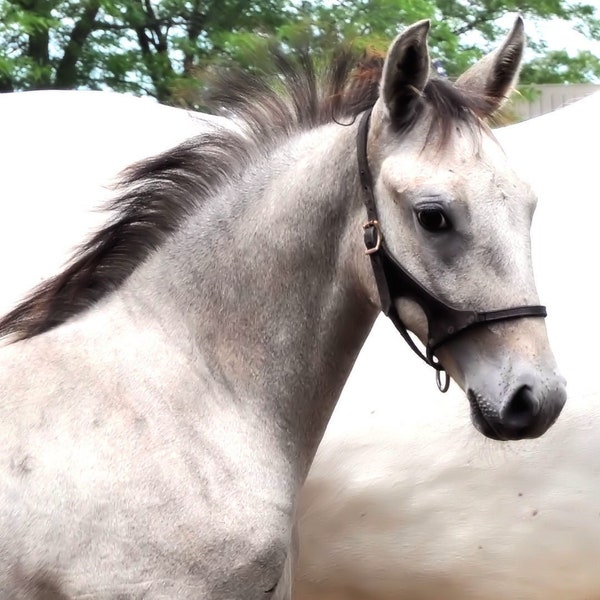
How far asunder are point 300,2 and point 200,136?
14.9ft

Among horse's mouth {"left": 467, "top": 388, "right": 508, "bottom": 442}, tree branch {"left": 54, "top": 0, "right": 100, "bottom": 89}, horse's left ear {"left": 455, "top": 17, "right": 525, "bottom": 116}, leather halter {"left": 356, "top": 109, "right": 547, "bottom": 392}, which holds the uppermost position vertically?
horse's left ear {"left": 455, "top": 17, "right": 525, "bottom": 116}

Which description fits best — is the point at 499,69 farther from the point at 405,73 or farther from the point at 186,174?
the point at 186,174

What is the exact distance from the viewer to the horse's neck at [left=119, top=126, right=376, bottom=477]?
254 cm

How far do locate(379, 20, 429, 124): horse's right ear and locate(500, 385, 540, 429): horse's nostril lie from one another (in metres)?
0.66

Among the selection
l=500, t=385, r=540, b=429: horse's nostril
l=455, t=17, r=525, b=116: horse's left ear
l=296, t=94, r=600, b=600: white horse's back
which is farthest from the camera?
l=296, t=94, r=600, b=600: white horse's back

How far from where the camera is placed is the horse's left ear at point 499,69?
265 cm

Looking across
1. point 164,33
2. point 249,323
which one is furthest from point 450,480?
point 164,33

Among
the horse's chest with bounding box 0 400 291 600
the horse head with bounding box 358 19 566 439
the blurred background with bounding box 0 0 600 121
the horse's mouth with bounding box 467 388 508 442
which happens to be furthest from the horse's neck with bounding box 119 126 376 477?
the blurred background with bounding box 0 0 600 121

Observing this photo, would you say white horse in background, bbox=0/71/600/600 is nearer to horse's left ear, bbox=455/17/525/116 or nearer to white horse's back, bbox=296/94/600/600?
white horse's back, bbox=296/94/600/600

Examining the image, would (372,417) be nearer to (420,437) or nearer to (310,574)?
(420,437)

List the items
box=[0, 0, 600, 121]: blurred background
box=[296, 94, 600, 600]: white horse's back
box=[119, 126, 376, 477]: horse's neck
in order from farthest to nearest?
box=[0, 0, 600, 121]: blurred background < box=[296, 94, 600, 600]: white horse's back < box=[119, 126, 376, 477]: horse's neck

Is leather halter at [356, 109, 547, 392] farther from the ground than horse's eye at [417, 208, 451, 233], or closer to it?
closer to it

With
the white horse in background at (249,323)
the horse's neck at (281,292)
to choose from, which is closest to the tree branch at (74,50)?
the white horse in background at (249,323)

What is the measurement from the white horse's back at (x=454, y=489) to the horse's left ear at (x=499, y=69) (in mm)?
905
